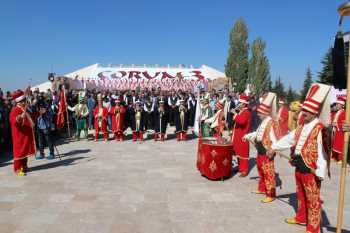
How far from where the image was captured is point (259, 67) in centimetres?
Result: 4897

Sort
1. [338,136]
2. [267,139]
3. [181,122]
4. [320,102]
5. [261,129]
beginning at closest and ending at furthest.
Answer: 1. [320,102]
2. [267,139]
3. [261,129]
4. [338,136]
5. [181,122]

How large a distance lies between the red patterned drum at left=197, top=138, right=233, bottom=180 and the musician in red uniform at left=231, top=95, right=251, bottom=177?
0.39 metres

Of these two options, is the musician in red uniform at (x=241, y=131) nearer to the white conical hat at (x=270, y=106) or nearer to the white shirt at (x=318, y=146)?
the white conical hat at (x=270, y=106)

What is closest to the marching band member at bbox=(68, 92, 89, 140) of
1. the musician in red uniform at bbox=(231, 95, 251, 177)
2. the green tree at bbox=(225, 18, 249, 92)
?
the musician in red uniform at bbox=(231, 95, 251, 177)

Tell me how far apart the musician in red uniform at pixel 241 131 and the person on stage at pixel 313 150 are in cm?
279

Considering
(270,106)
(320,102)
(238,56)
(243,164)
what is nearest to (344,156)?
(320,102)

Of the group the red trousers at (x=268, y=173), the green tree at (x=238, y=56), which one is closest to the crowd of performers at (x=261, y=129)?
the red trousers at (x=268, y=173)

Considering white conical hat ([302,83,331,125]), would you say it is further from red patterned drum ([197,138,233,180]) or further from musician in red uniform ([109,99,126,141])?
musician in red uniform ([109,99,126,141])

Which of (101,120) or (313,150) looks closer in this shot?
(313,150)

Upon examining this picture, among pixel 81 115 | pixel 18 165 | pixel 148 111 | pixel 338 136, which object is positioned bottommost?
pixel 18 165

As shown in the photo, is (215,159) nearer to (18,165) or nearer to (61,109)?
(18,165)

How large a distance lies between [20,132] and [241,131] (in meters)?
4.88

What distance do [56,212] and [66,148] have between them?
19.7 feet

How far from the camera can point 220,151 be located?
6.67m
